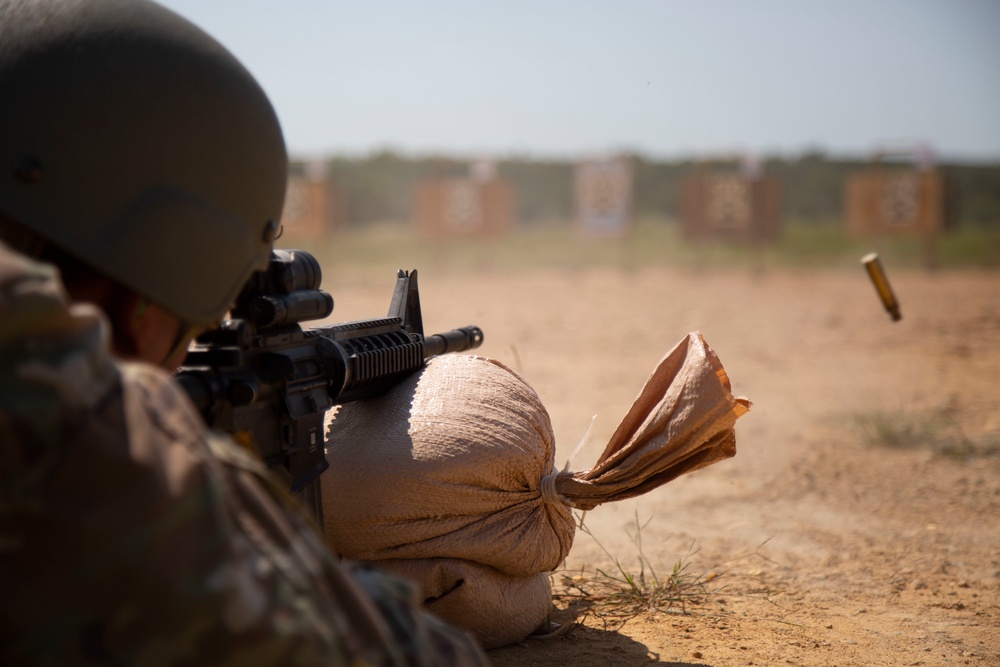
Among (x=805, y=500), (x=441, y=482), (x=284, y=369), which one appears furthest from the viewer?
(x=805, y=500)

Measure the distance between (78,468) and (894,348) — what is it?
7645 mm

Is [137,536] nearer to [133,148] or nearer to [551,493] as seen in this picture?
[133,148]

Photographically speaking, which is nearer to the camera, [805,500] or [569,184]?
[805,500]

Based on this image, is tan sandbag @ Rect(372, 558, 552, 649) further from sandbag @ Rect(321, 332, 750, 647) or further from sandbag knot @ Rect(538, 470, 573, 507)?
sandbag knot @ Rect(538, 470, 573, 507)

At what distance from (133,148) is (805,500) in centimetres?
328

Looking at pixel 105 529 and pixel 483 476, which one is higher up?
pixel 105 529

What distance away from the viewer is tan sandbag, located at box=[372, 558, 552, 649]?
2.21 meters

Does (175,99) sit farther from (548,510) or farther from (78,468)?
(548,510)

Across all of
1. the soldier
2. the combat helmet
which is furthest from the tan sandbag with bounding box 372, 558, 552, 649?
the soldier

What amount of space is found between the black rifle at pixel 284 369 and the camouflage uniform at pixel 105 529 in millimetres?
766

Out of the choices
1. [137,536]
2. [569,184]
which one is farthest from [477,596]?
[569,184]

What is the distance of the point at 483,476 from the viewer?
222 centimetres

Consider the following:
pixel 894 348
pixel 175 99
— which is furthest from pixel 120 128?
pixel 894 348

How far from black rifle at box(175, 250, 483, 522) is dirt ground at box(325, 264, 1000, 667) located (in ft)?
2.60
